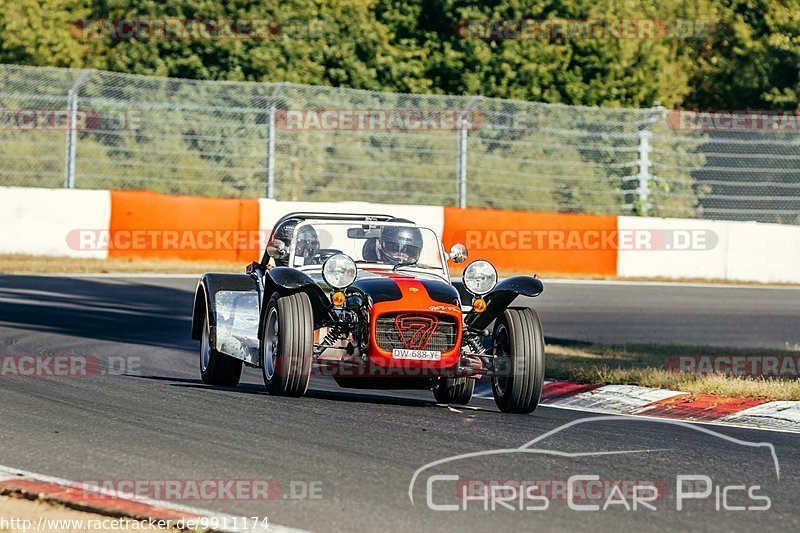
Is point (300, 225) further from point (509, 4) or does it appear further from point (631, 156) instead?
point (509, 4)

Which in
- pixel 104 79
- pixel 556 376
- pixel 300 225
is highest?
pixel 104 79

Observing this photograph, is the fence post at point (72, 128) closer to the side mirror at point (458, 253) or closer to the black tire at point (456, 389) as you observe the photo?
the side mirror at point (458, 253)

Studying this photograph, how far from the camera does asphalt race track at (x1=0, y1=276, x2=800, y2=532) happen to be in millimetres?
5676

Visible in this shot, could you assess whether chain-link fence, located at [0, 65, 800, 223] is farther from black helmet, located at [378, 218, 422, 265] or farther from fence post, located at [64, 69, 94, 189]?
black helmet, located at [378, 218, 422, 265]

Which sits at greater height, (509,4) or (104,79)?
(509,4)

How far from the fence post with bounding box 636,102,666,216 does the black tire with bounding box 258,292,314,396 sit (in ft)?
53.3

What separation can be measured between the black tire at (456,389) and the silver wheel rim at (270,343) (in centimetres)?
123

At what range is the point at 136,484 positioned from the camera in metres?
6.10

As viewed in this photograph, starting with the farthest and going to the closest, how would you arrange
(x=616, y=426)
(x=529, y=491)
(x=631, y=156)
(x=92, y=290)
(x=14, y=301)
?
1. (x=631, y=156)
2. (x=92, y=290)
3. (x=14, y=301)
4. (x=616, y=426)
5. (x=529, y=491)

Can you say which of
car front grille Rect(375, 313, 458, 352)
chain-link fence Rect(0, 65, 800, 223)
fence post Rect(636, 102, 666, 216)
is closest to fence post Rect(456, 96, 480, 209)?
chain-link fence Rect(0, 65, 800, 223)

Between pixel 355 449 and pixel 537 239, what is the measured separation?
16.6 m

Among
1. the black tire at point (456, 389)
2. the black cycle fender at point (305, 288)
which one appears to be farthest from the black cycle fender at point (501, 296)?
the black cycle fender at point (305, 288)

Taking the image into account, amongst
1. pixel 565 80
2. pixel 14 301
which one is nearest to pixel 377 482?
pixel 14 301

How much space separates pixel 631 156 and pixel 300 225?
50.6ft
